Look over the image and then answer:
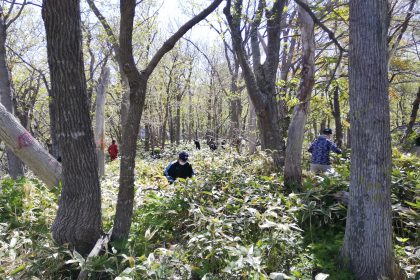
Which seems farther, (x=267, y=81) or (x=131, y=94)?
(x=267, y=81)

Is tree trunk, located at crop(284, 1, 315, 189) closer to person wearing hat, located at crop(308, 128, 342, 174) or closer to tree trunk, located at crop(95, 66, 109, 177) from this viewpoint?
person wearing hat, located at crop(308, 128, 342, 174)

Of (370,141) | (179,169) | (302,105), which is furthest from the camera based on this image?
(179,169)

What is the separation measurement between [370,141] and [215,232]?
213 centimetres

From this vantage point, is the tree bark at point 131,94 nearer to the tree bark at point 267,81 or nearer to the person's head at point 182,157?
the person's head at point 182,157

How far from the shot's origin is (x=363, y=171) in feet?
12.2

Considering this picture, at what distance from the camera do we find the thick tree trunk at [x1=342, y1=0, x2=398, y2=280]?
3.65 m

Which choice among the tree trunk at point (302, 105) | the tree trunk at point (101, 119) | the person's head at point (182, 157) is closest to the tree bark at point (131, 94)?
the tree trunk at point (302, 105)

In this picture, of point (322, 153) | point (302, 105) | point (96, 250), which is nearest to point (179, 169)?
point (302, 105)

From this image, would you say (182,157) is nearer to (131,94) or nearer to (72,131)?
(131,94)

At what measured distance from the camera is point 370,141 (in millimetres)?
3678

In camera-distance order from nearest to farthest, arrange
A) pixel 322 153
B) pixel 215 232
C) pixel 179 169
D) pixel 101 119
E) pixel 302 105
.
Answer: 1. pixel 215 232
2. pixel 302 105
3. pixel 179 169
4. pixel 322 153
5. pixel 101 119

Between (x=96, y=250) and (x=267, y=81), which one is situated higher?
(x=267, y=81)

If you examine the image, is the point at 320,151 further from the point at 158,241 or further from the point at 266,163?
the point at 158,241

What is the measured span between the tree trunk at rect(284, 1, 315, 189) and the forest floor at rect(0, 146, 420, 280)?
1.28ft
